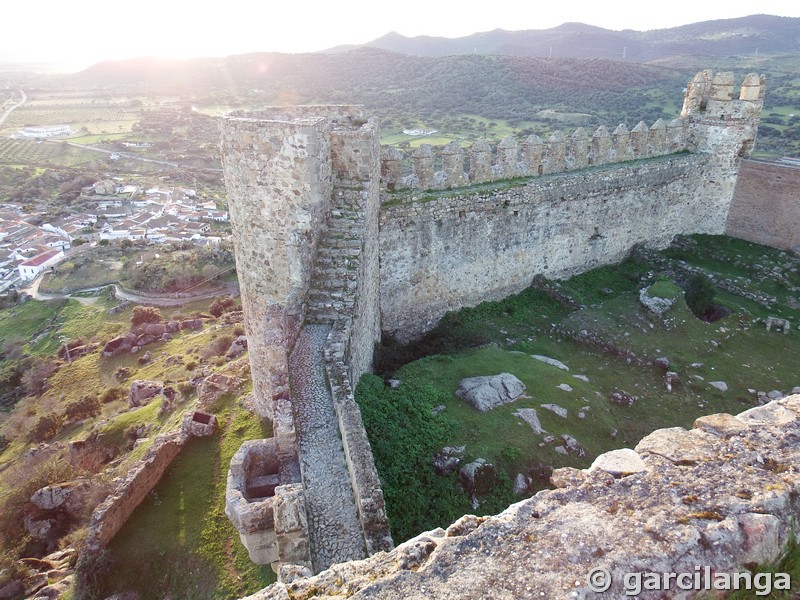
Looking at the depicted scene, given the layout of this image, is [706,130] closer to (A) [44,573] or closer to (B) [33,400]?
(A) [44,573]

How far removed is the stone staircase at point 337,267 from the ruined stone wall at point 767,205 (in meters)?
13.3

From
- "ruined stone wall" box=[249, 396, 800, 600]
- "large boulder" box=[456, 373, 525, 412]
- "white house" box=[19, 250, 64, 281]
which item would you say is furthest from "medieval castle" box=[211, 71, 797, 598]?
"white house" box=[19, 250, 64, 281]

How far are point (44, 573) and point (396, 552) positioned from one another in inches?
329

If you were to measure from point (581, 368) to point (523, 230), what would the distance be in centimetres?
370

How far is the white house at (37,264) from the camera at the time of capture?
124ft

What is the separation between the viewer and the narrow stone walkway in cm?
502

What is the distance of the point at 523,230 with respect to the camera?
12.9 metres

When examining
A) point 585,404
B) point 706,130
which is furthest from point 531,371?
point 706,130

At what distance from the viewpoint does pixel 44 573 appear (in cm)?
871

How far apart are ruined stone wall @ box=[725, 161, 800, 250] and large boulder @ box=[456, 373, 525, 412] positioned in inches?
442

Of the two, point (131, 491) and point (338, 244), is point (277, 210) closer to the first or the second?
point (338, 244)

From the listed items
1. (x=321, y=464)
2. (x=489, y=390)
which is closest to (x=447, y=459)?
(x=489, y=390)

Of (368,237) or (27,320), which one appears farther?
(27,320)

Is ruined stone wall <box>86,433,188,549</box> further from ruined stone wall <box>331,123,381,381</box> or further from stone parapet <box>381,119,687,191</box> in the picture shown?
stone parapet <box>381,119,687,191</box>
